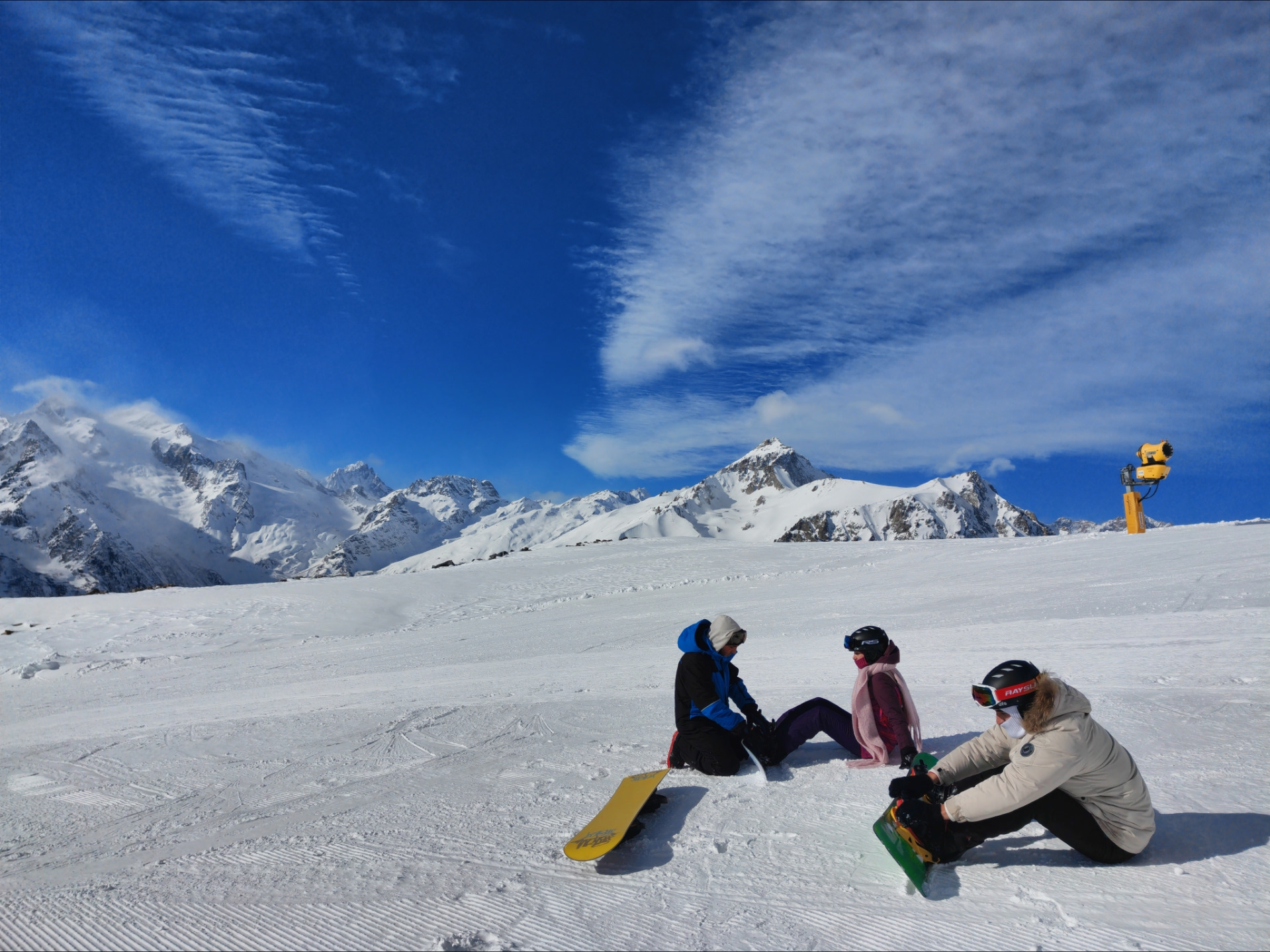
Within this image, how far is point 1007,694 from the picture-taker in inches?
142

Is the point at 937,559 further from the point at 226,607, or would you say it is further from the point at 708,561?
the point at 226,607

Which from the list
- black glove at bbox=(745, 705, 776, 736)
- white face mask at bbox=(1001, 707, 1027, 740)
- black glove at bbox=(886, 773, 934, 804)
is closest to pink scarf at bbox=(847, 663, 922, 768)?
black glove at bbox=(745, 705, 776, 736)

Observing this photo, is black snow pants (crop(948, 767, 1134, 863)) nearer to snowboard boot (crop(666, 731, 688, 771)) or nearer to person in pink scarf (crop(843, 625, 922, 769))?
person in pink scarf (crop(843, 625, 922, 769))

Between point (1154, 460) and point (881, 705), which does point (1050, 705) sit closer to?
point (881, 705)

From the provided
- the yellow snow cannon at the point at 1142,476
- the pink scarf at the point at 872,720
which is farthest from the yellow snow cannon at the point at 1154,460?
the pink scarf at the point at 872,720

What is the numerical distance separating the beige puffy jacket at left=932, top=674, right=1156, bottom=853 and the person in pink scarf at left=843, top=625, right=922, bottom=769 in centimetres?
181

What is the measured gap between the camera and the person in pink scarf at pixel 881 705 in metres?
5.50

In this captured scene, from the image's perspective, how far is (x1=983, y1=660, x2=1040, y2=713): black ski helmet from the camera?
3570mm

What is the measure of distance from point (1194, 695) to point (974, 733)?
9.06 feet

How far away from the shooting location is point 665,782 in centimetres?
553

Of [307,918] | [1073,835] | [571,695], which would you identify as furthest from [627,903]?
[571,695]

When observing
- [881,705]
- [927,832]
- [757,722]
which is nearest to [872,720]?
[881,705]

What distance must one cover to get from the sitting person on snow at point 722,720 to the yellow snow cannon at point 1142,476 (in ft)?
90.0

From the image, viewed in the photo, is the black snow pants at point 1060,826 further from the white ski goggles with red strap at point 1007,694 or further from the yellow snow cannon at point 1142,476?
the yellow snow cannon at point 1142,476
